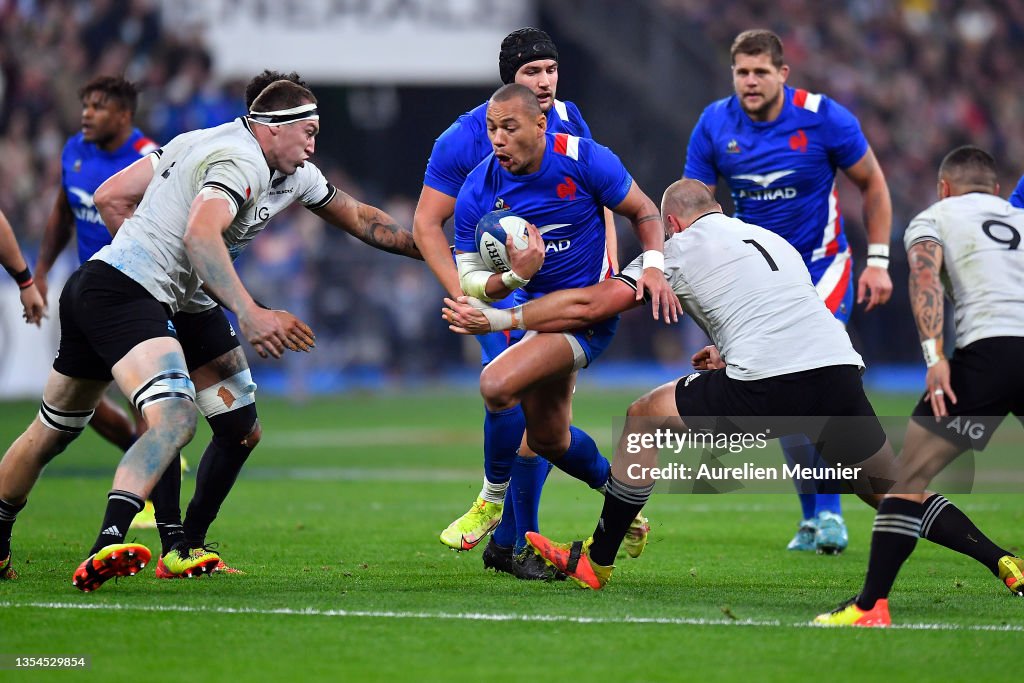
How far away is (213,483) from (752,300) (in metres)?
3.13

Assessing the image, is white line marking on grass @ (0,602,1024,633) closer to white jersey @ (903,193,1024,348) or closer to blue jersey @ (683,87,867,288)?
white jersey @ (903,193,1024,348)

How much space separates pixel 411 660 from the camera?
17.4ft

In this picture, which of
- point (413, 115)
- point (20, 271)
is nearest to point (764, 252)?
point (20, 271)

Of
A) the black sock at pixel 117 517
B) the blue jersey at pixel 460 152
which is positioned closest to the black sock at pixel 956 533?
the blue jersey at pixel 460 152

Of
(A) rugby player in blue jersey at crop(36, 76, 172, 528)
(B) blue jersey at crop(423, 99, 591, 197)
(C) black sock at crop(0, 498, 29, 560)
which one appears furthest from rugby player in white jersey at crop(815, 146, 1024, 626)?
(A) rugby player in blue jersey at crop(36, 76, 172, 528)

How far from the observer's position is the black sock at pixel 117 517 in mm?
6496

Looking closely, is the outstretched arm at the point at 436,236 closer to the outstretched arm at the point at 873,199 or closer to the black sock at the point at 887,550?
the black sock at the point at 887,550

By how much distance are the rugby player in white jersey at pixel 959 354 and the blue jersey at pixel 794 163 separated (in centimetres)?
215

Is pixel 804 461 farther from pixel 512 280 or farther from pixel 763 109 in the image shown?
pixel 512 280

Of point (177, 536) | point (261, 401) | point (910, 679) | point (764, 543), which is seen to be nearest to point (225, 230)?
point (177, 536)

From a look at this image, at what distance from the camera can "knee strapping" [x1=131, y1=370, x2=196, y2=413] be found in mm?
6617

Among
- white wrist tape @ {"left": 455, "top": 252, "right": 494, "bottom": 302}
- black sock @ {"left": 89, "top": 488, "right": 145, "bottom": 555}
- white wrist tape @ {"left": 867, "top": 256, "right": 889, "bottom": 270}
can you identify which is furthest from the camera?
white wrist tape @ {"left": 867, "top": 256, "right": 889, "bottom": 270}

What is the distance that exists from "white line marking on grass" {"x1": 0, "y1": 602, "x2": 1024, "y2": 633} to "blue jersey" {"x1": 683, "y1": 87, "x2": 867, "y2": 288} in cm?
354

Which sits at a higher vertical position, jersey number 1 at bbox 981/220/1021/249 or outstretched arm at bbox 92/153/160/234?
outstretched arm at bbox 92/153/160/234
